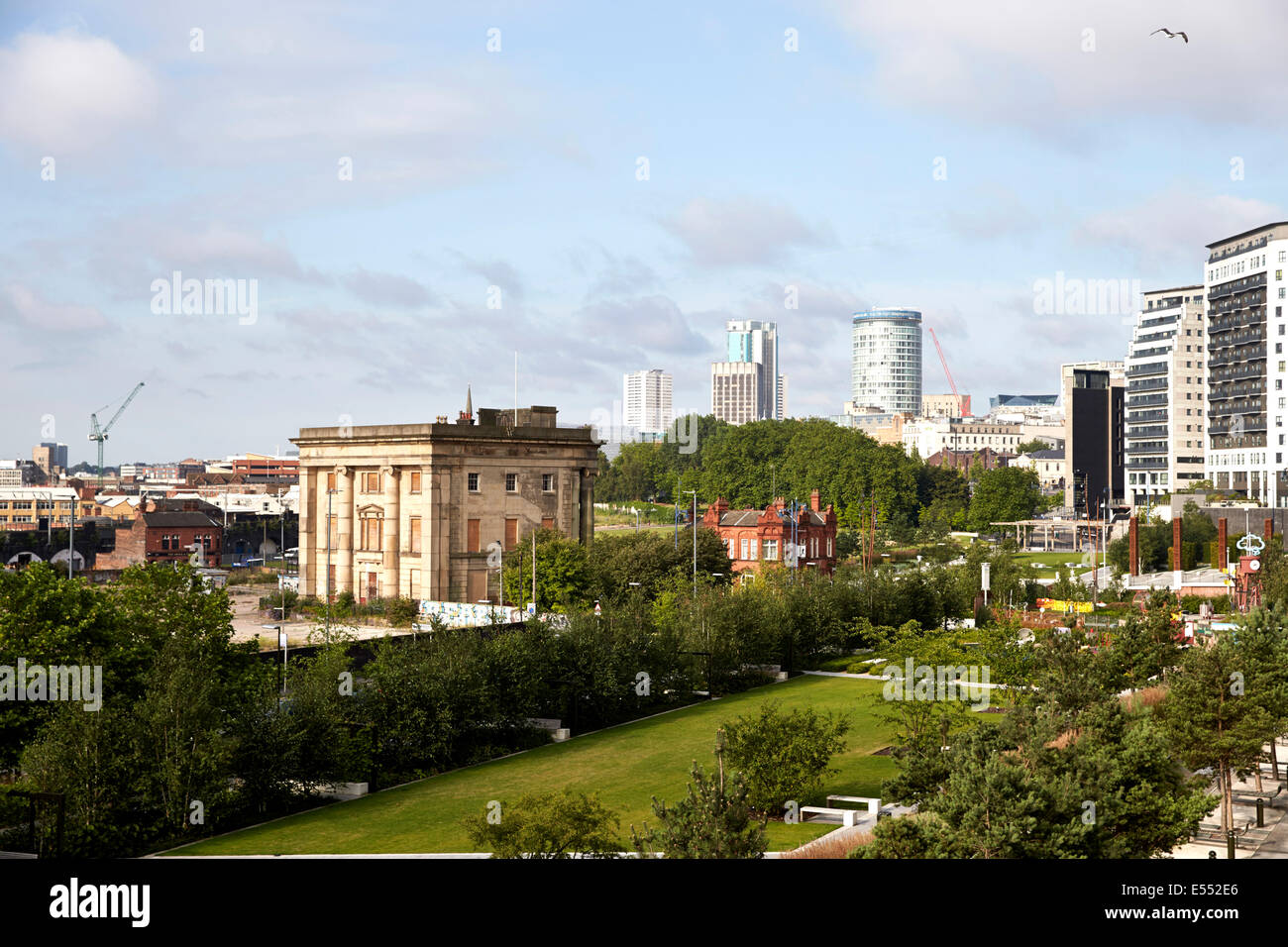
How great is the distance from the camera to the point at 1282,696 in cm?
3703

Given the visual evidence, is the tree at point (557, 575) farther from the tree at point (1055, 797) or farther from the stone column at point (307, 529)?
the tree at point (1055, 797)

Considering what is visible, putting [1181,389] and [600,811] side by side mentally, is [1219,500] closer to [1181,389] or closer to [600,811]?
[1181,389]

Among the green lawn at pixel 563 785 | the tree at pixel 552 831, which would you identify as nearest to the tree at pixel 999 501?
the green lawn at pixel 563 785

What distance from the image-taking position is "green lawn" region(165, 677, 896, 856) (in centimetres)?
3209

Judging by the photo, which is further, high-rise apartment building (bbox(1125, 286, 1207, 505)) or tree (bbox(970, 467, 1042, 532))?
high-rise apartment building (bbox(1125, 286, 1207, 505))

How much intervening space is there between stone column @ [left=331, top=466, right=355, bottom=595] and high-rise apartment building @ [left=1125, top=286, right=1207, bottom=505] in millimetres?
131279

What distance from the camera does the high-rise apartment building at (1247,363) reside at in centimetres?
15050

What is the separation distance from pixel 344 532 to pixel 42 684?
5194 cm

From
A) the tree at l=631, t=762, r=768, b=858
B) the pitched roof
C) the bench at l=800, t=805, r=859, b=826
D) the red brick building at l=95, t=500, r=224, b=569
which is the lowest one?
the bench at l=800, t=805, r=859, b=826

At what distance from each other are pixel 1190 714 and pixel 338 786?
25.6 metres

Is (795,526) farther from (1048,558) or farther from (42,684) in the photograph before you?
(42,684)

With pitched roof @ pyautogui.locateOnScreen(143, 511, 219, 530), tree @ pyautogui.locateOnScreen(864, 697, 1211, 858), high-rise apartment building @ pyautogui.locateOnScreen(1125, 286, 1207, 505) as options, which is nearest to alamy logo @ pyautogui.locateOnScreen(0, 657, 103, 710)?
tree @ pyautogui.locateOnScreen(864, 697, 1211, 858)

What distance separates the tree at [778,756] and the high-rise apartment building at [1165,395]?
157567mm

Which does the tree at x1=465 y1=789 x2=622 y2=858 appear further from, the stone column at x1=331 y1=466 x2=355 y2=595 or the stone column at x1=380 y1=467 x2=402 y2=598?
the stone column at x1=331 y1=466 x2=355 y2=595
